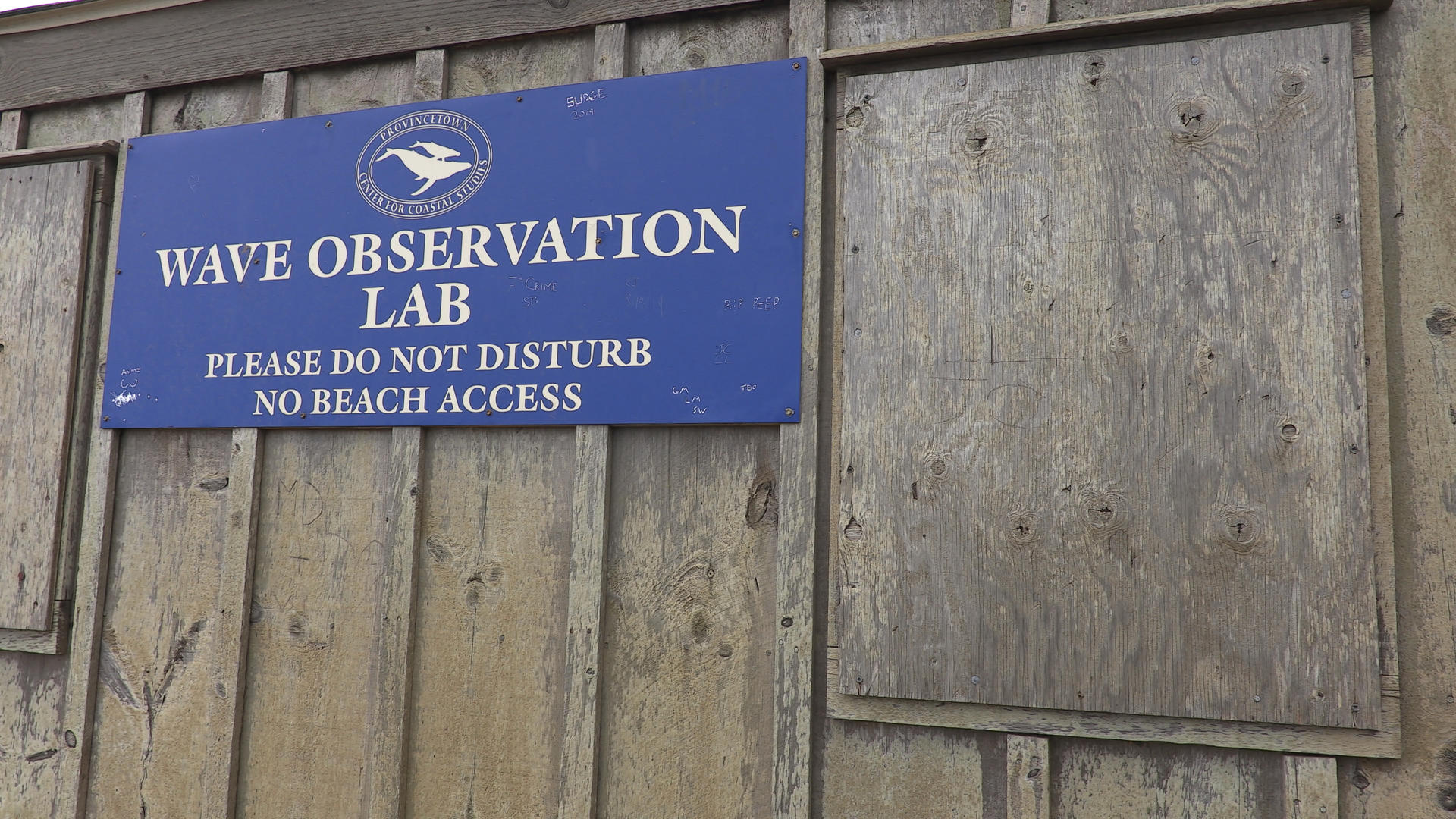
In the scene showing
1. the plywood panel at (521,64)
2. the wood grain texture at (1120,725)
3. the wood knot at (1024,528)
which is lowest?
the wood grain texture at (1120,725)

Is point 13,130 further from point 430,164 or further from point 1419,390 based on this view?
point 1419,390

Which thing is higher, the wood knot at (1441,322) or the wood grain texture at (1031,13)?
the wood grain texture at (1031,13)

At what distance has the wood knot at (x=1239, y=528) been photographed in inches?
68.3

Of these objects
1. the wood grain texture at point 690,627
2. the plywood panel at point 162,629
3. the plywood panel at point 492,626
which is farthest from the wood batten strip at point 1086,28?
the plywood panel at point 162,629

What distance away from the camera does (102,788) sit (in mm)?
2484

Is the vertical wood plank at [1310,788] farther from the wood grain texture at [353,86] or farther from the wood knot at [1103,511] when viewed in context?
the wood grain texture at [353,86]

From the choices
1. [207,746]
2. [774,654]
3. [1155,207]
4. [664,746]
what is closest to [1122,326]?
[1155,207]

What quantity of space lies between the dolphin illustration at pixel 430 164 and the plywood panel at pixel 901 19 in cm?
100

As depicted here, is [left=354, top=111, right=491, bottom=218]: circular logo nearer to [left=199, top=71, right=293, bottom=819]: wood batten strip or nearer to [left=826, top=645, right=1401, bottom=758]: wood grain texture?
[left=199, top=71, right=293, bottom=819]: wood batten strip

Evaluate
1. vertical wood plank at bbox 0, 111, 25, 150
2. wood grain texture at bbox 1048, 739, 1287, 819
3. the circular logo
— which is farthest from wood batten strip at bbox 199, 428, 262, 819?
wood grain texture at bbox 1048, 739, 1287, 819

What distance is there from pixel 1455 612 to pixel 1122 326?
30.7 inches

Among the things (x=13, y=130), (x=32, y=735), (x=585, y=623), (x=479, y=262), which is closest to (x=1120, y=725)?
(x=585, y=623)

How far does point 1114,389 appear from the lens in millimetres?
1842

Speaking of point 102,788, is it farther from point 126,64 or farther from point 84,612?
point 126,64
